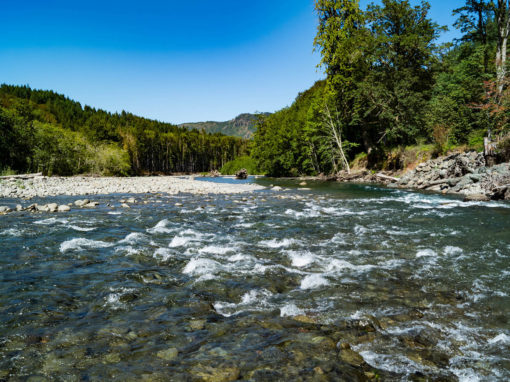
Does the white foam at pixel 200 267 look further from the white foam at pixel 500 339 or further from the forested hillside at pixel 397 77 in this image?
the forested hillside at pixel 397 77

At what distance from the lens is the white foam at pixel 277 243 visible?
7061 mm

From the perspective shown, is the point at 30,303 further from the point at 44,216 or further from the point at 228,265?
the point at 44,216

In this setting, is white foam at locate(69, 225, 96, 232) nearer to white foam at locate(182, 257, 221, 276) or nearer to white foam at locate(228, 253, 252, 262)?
white foam at locate(182, 257, 221, 276)

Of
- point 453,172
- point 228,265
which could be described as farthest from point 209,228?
point 453,172

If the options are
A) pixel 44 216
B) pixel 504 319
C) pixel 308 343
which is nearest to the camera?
pixel 308 343

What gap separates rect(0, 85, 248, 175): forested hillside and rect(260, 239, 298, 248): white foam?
4316 centimetres

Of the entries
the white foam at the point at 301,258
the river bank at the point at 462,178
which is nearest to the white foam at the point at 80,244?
the white foam at the point at 301,258

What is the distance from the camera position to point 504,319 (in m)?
3.55

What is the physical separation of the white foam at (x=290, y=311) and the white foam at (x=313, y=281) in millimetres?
751

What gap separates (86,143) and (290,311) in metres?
65.0

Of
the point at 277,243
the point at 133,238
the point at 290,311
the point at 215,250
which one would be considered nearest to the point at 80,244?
the point at 133,238

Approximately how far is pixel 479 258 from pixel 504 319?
2.73 m

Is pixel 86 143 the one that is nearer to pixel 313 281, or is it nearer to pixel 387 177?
pixel 387 177

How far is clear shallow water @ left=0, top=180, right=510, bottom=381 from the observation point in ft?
8.98
